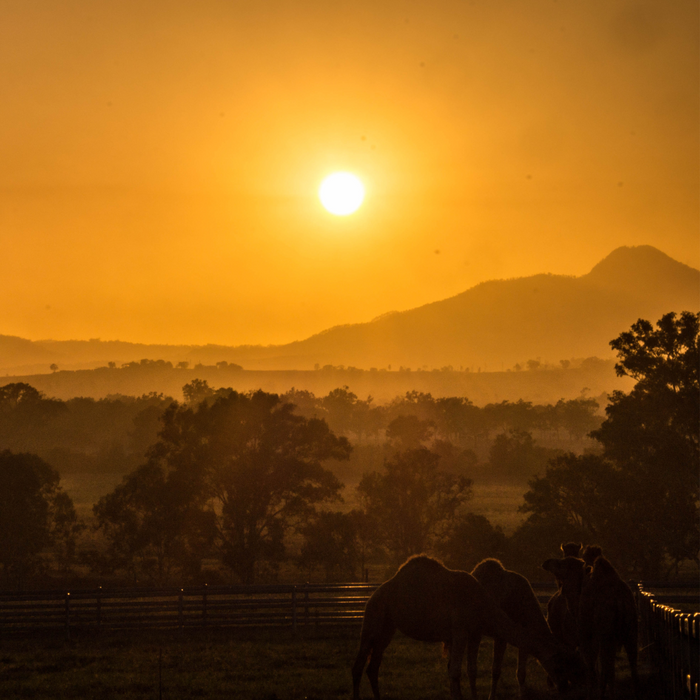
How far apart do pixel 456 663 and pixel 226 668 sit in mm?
6069

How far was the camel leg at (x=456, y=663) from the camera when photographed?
39.9ft

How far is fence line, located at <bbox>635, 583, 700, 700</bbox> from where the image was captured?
8.39 metres

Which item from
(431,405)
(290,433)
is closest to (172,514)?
(290,433)

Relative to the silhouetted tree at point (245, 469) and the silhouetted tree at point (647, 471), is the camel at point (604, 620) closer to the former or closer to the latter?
the silhouetted tree at point (647, 471)

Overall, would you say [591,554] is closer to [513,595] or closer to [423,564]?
[513,595]

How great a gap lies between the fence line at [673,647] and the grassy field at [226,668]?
0.75 m

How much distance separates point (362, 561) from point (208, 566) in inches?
371

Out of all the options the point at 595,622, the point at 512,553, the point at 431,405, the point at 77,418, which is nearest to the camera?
the point at 595,622

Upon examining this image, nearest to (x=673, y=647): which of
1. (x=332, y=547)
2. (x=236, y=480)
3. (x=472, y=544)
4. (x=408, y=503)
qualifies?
(x=472, y=544)

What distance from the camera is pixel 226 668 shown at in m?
16.4

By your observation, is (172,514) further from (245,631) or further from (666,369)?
(666,369)

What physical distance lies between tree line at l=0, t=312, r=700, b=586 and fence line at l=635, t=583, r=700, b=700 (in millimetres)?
21766

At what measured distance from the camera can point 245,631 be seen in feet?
68.4

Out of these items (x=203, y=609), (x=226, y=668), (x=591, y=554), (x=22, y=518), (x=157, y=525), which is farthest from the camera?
(x=22, y=518)
